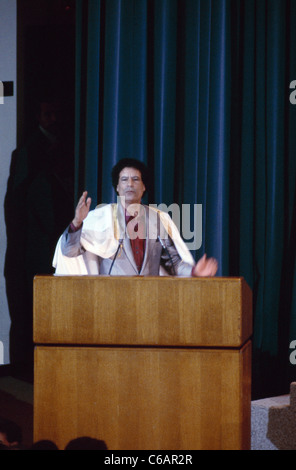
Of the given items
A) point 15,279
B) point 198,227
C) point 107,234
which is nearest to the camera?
point 107,234

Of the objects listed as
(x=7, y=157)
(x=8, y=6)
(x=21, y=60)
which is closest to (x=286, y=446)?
(x=7, y=157)

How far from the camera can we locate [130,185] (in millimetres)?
2676

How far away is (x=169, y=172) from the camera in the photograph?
3.58 m

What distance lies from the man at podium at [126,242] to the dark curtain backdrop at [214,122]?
2.79 ft

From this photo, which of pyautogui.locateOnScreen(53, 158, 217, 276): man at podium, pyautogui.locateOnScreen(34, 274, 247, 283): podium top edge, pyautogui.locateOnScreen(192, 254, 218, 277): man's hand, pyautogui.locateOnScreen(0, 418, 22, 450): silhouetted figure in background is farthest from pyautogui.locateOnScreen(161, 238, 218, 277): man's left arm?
pyautogui.locateOnScreen(0, 418, 22, 450): silhouetted figure in background

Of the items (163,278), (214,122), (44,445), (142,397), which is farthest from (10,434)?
(214,122)

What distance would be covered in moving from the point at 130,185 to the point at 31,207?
1.29 metres

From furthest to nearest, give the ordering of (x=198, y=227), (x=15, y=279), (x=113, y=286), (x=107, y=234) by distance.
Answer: (x=15, y=279) → (x=198, y=227) → (x=107, y=234) → (x=113, y=286)

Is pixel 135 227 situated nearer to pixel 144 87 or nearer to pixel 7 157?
pixel 144 87

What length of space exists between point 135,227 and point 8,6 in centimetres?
222

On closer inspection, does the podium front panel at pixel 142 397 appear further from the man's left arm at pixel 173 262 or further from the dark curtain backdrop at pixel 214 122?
the dark curtain backdrop at pixel 214 122

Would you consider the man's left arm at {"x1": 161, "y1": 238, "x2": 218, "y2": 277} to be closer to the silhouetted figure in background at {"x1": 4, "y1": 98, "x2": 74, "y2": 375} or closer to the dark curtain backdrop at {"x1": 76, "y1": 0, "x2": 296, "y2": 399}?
the dark curtain backdrop at {"x1": 76, "y1": 0, "x2": 296, "y2": 399}

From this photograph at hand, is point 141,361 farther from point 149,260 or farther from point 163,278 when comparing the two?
point 149,260

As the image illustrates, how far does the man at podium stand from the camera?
230 cm
